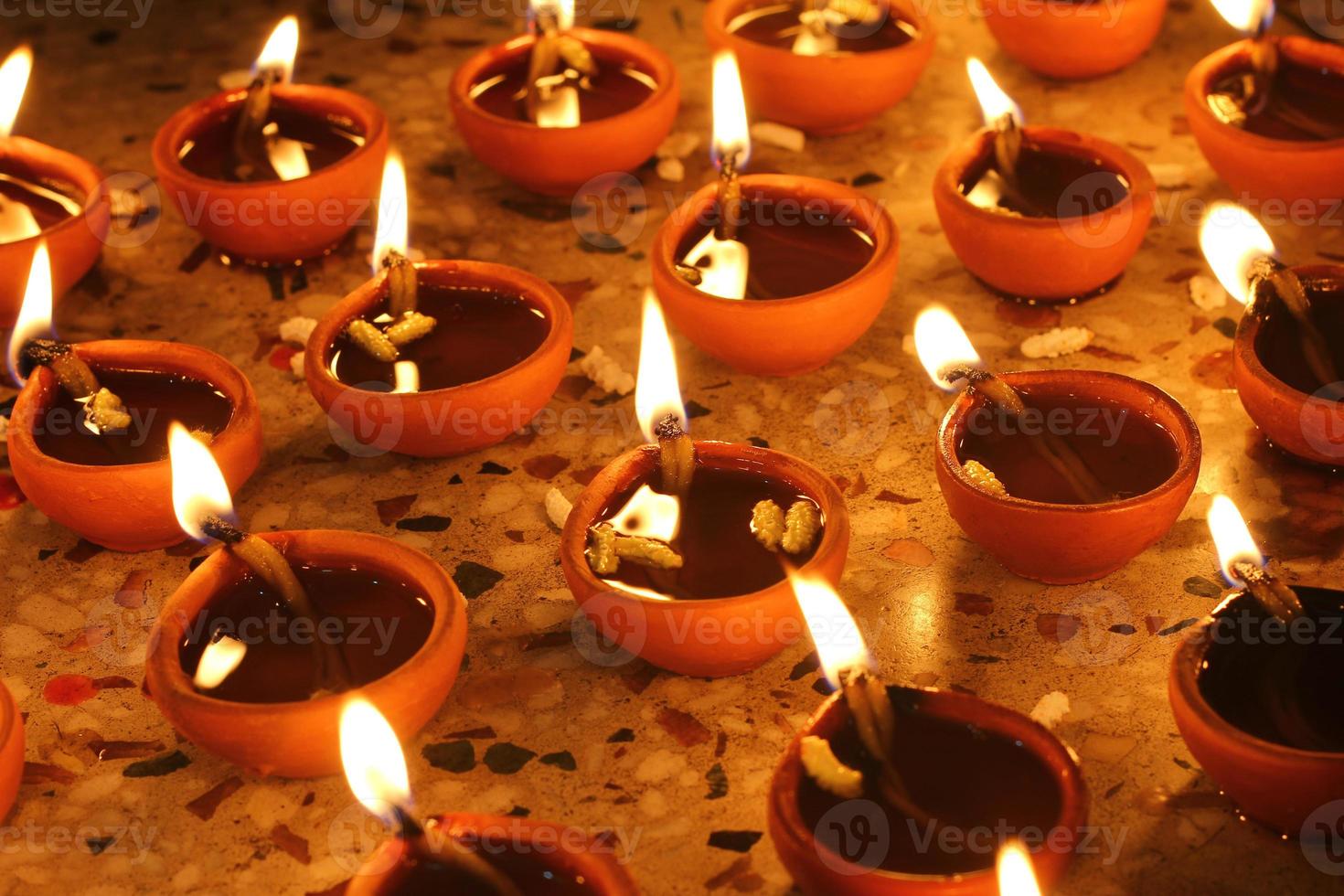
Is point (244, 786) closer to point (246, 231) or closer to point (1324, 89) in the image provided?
point (246, 231)

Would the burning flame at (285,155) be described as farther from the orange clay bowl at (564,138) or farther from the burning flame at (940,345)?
the burning flame at (940,345)

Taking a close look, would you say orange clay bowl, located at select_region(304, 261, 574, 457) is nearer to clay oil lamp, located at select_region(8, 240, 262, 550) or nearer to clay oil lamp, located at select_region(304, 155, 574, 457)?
clay oil lamp, located at select_region(304, 155, 574, 457)

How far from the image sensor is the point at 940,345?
224 cm

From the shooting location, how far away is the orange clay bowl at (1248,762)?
1.59 m

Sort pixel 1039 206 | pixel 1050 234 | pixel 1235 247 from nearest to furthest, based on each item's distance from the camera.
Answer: pixel 1235 247, pixel 1050 234, pixel 1039 206

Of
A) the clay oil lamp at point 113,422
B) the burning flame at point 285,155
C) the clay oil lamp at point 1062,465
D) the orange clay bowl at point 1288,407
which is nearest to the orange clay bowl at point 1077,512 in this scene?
the clay oil lamp at point 1062,465

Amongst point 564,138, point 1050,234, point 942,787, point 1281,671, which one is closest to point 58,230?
point 564,138

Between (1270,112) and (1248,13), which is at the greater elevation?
(1248,13)

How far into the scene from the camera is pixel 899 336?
2.55 meters

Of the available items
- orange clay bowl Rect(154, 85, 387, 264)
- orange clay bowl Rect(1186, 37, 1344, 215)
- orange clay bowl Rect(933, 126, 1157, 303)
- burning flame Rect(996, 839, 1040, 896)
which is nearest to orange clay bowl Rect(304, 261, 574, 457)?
orange clay bowl Rect(154, 85, 387, 264)

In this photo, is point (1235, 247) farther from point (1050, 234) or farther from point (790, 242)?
point (790, 242)

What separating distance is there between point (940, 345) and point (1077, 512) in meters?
0.41

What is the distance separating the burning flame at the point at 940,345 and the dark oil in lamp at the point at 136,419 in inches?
40.5

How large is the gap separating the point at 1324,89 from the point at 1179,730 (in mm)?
1511
